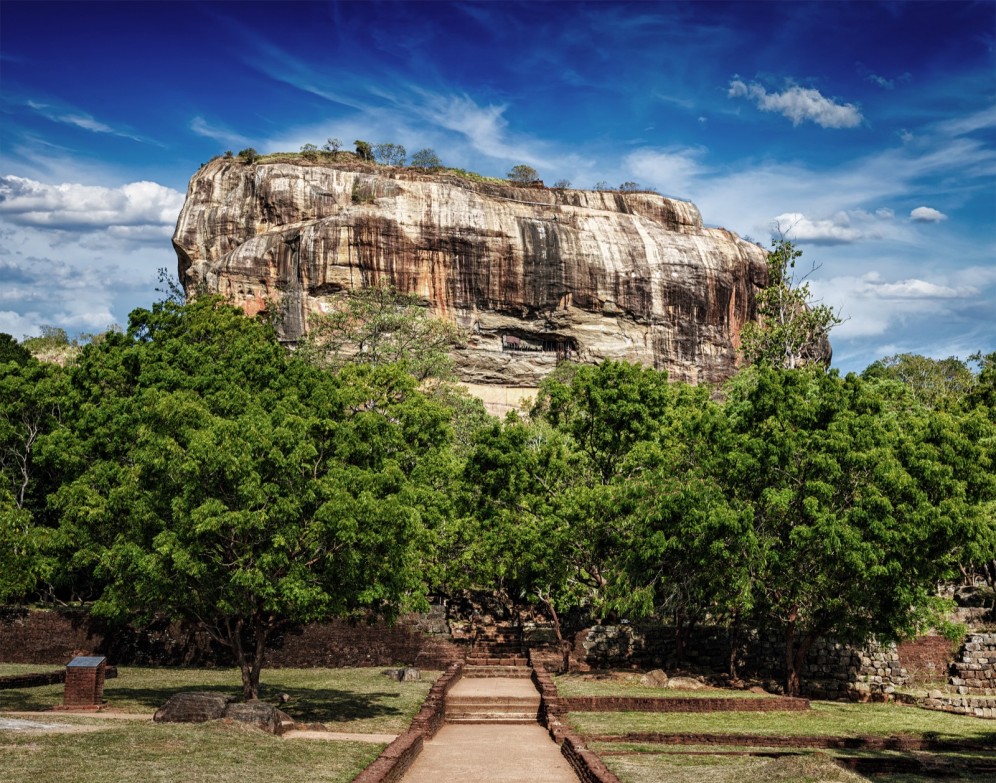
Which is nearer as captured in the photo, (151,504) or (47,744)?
(47,744)

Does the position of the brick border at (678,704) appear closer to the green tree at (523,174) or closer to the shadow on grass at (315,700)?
the shadow on grass at (315,700)


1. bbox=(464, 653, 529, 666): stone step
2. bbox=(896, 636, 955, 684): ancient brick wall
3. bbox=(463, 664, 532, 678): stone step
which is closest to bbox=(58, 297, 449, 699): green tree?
bbox=(463, 664, 532, 678): stone step

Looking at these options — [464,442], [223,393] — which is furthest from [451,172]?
[223,393]

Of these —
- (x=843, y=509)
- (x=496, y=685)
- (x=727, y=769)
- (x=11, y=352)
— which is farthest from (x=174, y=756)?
(x=11, y=352)

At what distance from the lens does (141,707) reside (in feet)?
55.9

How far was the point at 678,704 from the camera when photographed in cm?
1844

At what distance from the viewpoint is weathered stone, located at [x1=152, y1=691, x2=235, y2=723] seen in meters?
14.3

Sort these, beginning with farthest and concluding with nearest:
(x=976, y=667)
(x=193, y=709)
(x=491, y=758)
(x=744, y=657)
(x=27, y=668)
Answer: (x=744, y=657), (x=27, y=668), (x=976, y=667), (x=193, y=709), (x=491, y=758)

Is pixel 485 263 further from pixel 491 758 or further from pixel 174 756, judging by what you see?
pixel 174 756

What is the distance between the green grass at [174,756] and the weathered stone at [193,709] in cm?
38

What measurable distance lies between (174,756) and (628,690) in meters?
11.5

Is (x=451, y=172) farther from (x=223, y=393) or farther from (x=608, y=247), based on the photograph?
(x=223, y=393)

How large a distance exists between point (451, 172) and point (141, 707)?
58.1 m

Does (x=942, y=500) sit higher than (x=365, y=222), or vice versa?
(x=365, y=222)
